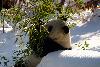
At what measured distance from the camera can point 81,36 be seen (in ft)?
28.9

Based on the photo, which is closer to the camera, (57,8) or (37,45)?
(37,45)

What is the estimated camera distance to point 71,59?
3.83 m

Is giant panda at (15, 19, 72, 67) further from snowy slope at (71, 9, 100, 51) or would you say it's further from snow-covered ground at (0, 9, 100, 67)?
snowy slope at (71, 9, 100, 51)

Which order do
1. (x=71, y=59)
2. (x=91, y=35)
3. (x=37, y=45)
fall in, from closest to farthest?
(x=71, y=59)
(x=37, y=45)
(x=91, y=35)

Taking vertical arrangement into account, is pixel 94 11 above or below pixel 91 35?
above

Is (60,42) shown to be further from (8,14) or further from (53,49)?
(8,14)

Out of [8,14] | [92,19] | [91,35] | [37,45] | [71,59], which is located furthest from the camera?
[92,19]

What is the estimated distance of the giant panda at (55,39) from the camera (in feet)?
15.2

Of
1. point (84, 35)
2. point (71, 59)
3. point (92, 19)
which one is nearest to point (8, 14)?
point (71, 59)

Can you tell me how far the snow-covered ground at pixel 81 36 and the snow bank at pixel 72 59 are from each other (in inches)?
98.9

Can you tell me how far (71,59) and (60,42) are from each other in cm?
95

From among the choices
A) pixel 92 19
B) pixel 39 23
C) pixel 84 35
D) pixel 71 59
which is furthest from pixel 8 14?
pixel 92 19

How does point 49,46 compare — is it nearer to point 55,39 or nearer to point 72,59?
point 55,39

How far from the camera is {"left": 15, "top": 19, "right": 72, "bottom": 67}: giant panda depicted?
4641 millimetres
